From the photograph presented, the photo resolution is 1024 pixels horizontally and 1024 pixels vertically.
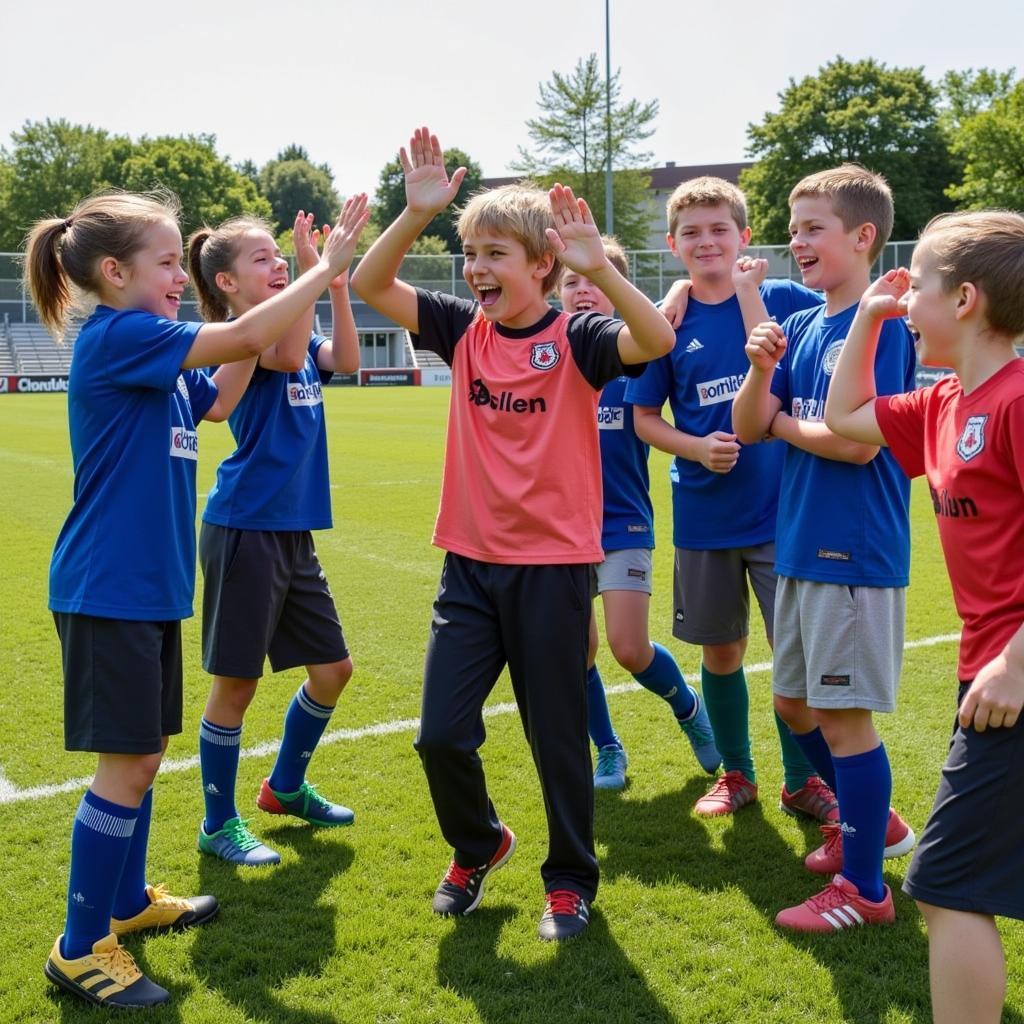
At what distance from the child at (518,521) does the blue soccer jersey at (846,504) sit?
2.11ft

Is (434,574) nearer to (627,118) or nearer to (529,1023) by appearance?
(529,1023)

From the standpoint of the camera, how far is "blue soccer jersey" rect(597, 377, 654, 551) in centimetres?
470

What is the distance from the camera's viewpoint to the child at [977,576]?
2320 millimetres

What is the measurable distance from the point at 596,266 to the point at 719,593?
1678mm

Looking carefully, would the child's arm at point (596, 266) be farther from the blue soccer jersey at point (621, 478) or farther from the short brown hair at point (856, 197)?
the blue soccer jersey at point (621, 478)

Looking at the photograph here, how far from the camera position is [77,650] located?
3168 millimetres

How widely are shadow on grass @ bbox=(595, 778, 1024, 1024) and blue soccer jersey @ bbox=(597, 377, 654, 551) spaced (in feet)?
3.46

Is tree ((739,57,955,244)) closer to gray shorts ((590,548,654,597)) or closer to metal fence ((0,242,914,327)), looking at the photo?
metal fence ((0,242,914,327))

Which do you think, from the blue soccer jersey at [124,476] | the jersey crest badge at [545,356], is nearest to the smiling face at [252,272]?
the blue soccer jersey at [124,476]

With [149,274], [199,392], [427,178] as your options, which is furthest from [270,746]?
[427,178]

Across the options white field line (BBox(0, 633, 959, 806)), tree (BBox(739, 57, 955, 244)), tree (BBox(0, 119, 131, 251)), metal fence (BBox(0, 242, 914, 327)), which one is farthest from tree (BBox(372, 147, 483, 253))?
white field line (BBox(0, 633, 959, 806))

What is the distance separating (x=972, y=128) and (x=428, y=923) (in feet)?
148

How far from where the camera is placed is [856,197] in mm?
3639

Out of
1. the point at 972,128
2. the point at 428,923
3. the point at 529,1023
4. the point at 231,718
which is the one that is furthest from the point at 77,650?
the point at 972,128
